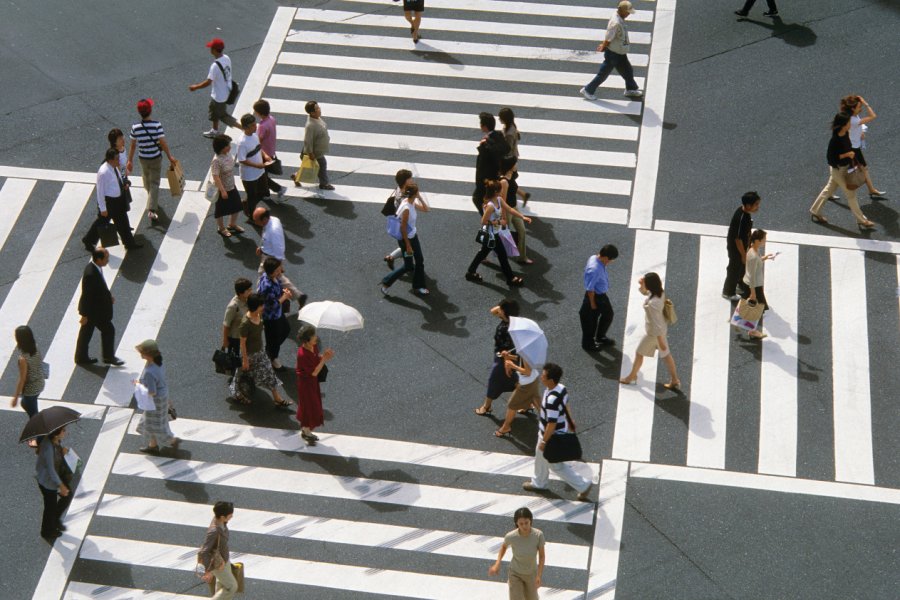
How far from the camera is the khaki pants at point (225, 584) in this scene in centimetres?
1323

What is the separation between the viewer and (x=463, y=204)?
20.6 meters

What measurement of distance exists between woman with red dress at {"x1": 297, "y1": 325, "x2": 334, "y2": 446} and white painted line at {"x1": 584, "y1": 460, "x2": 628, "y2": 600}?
3.61 meters

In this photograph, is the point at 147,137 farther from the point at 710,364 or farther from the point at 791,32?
the point at 791,32

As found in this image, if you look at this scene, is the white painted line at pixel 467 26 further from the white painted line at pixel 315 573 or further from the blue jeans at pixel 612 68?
the white painted line at pixel 315 573

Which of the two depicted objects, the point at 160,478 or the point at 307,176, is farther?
the point at 307,176

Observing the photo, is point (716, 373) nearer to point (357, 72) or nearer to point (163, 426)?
point (163, 426)

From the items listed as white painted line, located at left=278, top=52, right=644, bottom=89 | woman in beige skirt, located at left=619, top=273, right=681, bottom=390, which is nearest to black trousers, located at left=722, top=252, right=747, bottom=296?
woman in beige skirt, located at left=619, top=273, right=681, bottom=390

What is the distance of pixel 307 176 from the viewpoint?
20.6m

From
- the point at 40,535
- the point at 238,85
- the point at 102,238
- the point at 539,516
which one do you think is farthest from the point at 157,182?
the point at 539,516

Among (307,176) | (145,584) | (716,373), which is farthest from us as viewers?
(307,176)

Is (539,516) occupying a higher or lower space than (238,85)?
lower

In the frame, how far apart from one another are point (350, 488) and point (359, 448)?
Answer: 723 mm

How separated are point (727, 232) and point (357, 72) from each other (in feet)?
26.0

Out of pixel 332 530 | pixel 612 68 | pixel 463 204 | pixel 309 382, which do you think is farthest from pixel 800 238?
pixel 332 530
